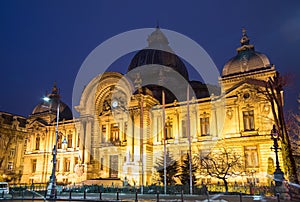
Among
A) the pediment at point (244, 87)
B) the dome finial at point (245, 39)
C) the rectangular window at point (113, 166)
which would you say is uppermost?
the dome finial at point (245, 39)

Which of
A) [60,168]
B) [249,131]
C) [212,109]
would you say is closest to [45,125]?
[60,168]

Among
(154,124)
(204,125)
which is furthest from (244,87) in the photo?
(154,124)

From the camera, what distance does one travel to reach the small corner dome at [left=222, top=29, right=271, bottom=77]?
37.8m

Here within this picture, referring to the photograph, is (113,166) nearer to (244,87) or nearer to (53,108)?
(244,87)

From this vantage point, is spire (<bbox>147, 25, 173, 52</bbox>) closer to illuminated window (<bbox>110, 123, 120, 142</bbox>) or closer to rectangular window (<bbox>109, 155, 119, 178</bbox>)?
illuminated window (<bbox>110, 123, 120, 142</bbox>)

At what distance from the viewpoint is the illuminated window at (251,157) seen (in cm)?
3306

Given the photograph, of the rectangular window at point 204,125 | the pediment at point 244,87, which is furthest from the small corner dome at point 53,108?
the pediment at point 244,87

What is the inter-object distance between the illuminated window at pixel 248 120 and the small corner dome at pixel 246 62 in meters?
6.28

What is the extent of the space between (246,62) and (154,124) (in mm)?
14943

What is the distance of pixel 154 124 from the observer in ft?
133

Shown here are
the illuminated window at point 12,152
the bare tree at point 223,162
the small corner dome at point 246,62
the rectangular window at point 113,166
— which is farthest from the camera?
the illuminated window at point 12,152

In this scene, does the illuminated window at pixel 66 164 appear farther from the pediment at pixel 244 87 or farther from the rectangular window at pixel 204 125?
the pediment at pixel 244 87

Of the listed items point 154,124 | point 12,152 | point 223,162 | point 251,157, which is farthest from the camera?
point 12,152

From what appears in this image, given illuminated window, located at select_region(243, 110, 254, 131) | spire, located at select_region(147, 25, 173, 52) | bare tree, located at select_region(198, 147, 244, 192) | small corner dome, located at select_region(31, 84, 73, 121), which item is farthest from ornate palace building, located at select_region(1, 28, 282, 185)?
small corner dome, located at select_region(31, 84, 73, 121)
